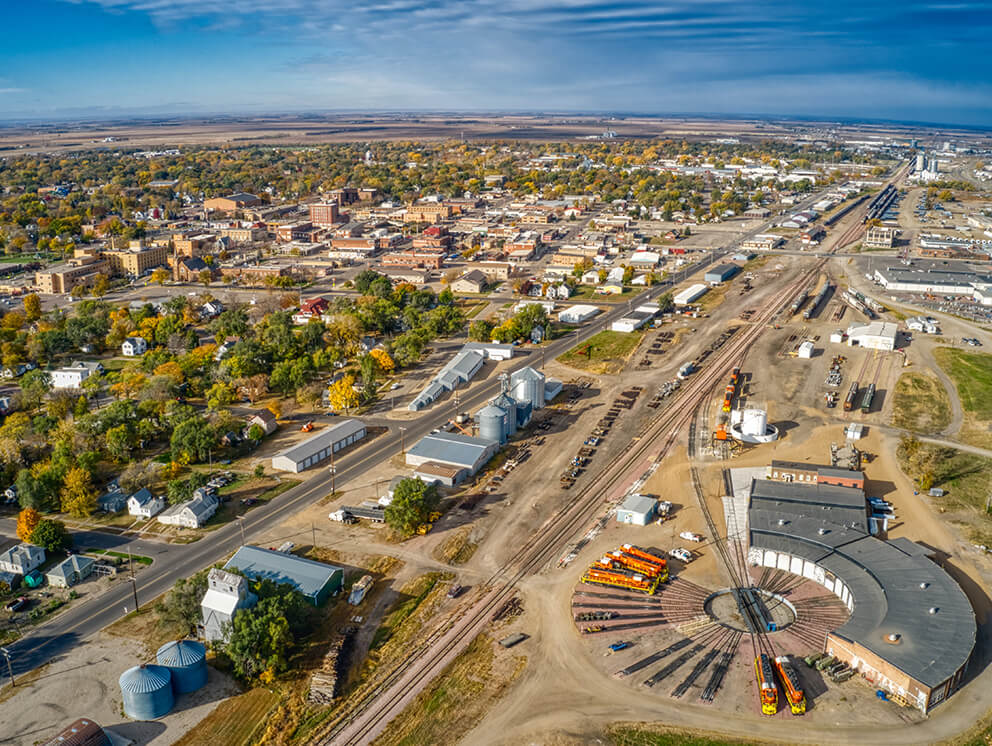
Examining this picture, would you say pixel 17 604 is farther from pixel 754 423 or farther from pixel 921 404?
pixel 921 404

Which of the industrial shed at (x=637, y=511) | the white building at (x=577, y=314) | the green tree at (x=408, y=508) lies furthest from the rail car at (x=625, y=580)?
the white building at (x=577, y=314)

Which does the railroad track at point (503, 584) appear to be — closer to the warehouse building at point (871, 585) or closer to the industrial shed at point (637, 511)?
the industrial shed at point (637, 511)

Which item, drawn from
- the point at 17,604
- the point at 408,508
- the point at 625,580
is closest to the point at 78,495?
the point at 17,604

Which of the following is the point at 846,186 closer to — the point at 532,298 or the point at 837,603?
the point at 532,298

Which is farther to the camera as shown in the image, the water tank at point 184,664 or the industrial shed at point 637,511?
the industrial shed at point 637,511

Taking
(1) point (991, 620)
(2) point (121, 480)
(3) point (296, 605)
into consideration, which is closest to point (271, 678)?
(3) point (296, 605)
